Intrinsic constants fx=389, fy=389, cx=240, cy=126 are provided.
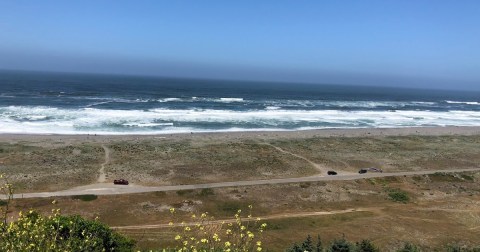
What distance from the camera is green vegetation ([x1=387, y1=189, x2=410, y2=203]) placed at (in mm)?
42653

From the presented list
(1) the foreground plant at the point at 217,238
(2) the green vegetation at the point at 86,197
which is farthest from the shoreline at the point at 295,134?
(1) the foreground plant at the point at 217,238

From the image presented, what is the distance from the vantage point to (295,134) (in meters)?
80.4

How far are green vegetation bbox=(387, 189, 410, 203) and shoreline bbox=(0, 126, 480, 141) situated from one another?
32760 mm

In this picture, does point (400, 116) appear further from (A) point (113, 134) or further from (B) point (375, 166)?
(A) point (113, 134)

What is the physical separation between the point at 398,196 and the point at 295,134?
37847 mm

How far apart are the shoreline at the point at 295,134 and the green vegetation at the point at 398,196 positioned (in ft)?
107

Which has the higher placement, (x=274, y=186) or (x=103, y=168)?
(x=103, y=168)

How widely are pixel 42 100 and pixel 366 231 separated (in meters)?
107

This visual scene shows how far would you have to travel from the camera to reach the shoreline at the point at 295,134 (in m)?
67.6

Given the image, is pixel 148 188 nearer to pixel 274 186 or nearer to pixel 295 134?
pixel 274 186

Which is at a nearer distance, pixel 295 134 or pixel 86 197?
pixel 86 197

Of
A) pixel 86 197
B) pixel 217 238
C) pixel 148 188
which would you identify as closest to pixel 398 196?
pixel 148 188

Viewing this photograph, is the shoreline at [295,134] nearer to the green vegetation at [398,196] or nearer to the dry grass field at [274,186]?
the dry grass field at [274,186]

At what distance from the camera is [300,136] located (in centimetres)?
7800
